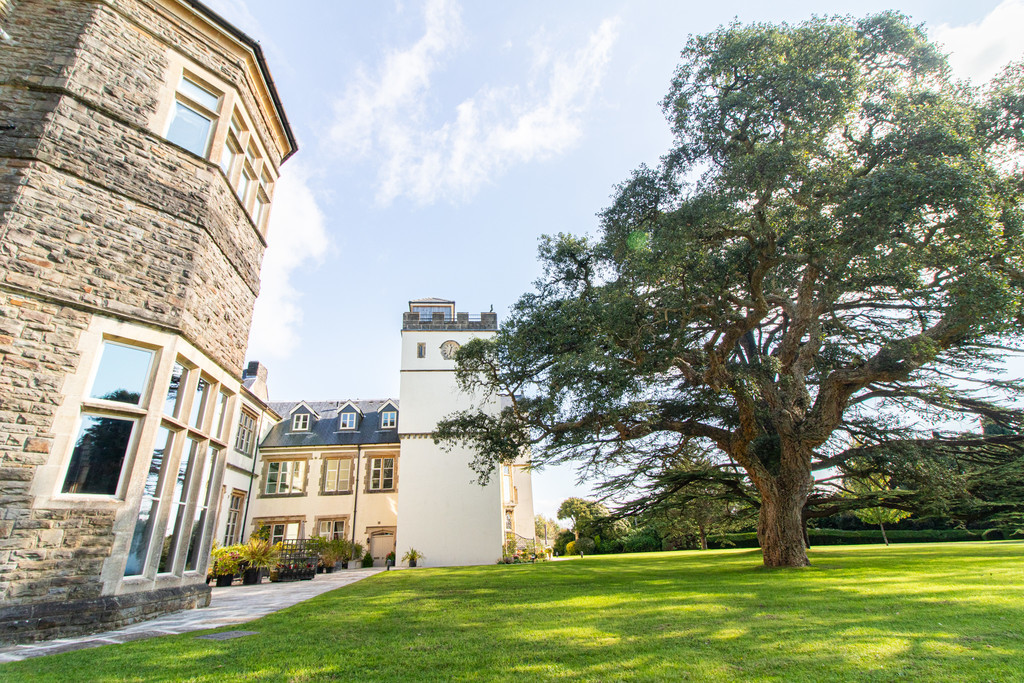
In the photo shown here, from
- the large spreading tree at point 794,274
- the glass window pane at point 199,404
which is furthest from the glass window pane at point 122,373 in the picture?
the large spreading tree at point 794,274

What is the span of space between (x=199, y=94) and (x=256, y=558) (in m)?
11.7

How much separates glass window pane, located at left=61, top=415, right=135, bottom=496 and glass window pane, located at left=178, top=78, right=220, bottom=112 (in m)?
5.68

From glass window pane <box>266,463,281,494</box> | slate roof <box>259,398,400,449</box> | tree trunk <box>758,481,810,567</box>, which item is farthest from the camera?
slate roof <box>259,398,400,449</box>

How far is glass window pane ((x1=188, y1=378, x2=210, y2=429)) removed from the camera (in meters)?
8.22

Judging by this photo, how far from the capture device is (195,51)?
28.8 ft

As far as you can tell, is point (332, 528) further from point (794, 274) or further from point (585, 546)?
point (794, 274)

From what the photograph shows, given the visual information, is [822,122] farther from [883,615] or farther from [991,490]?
[991,490]

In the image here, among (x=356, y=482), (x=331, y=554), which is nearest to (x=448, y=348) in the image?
(x=356, y=482)

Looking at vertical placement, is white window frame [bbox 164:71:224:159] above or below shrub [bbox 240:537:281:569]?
above

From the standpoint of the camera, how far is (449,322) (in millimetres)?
26312

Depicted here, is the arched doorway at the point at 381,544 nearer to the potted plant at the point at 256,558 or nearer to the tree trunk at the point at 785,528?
the potted plant at the point at 256,558

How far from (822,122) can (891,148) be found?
4.98ft

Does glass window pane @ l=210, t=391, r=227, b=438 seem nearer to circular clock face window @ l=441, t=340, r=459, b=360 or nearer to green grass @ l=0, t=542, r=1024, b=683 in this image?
green grass @ l=0, t=542, r=1024, b=683

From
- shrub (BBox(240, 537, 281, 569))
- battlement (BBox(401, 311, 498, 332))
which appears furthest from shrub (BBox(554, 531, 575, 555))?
shrub (BBox(240, 537, 281, 569))
